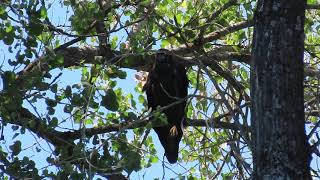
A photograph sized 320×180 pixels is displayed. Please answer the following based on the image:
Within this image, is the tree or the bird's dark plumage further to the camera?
the bird's dark plumage

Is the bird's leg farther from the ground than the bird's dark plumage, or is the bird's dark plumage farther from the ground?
the bird's dark plumage

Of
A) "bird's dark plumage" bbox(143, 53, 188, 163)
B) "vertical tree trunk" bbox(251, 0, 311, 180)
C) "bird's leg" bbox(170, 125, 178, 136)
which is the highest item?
"bird's dark plumage" bbox(143, 53, 188, 163)

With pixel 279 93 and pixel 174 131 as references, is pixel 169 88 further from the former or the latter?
pixel 279 93

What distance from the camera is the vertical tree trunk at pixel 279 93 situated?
2316 mm

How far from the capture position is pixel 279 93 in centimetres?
242

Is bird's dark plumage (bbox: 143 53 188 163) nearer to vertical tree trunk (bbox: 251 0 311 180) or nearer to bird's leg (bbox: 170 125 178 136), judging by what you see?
bird's leg (bbox: 170 125 178 136)

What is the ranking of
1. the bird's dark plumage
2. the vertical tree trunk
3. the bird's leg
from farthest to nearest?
the bird's dark plumage, the bird's leg, the vertical tree trunk

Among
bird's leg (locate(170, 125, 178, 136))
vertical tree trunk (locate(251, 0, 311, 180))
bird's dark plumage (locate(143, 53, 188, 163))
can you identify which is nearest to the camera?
vertical tree trunk (locate(251, 0, 311, 180))

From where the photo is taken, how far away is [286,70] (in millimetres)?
2447

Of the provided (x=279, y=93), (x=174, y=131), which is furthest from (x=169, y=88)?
(x=279, y=93)

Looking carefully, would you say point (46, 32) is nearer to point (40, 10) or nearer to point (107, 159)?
point (40, 10)

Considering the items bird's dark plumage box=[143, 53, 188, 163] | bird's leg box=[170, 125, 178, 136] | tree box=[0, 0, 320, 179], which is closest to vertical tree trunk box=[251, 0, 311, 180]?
tree box=[0, 0, 320, 179]

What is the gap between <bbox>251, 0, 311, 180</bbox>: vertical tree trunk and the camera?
7.60 ft

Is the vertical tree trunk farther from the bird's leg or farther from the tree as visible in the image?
Answer: the bird's leg
